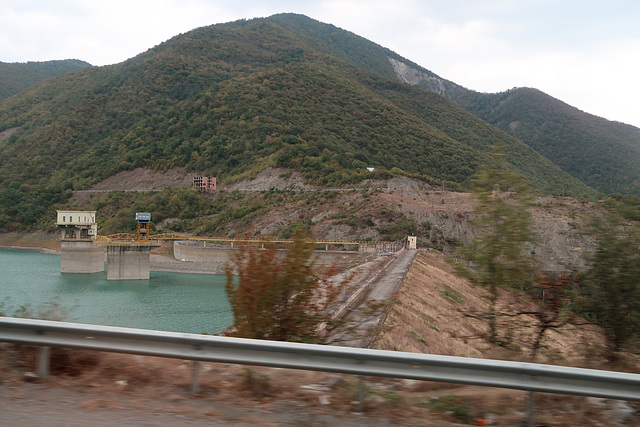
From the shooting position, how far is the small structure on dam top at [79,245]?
58.3 m

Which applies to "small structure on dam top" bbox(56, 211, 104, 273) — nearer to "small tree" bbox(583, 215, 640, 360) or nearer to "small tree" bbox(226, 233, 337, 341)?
"small tree" bbox(226, 233, 337, 341)

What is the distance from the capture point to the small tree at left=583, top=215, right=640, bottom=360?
17.9ft

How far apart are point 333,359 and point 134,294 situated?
46364 mm

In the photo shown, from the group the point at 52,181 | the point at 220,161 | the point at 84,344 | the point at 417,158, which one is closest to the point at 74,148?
the point at 52,181

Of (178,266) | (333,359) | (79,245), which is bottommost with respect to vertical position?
(178,266)

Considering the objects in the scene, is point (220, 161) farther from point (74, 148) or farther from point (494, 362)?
point (494, 362)

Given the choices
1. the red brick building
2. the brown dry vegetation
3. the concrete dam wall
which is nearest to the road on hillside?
the brown dry vegetation

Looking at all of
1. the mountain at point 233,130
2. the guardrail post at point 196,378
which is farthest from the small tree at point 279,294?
the mountain at point 233,130

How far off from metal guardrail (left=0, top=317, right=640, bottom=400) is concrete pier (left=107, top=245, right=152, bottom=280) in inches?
2178

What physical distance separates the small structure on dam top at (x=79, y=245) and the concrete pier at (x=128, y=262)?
5.88 metres

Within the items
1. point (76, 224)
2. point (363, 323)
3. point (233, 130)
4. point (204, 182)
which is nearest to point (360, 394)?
point (363, 323)

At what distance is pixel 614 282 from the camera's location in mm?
5688

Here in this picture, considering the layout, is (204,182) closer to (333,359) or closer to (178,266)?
(178,266)

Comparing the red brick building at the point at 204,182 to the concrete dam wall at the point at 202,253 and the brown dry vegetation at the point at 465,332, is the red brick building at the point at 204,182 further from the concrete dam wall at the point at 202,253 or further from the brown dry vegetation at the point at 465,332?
the brown dry vegetation at the point at 465,332
